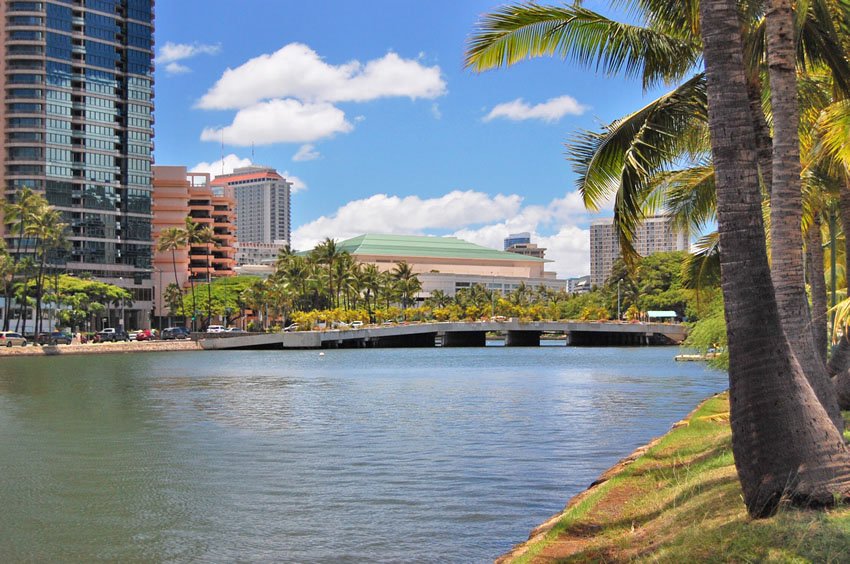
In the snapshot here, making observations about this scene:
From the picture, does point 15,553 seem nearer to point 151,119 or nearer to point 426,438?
point 426,438

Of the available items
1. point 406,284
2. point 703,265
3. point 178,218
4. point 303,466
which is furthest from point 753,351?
point 178,218

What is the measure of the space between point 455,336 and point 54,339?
63.9 meters


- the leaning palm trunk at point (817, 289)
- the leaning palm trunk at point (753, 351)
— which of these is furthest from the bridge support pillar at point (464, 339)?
the leaning palm trunk at point (753, 351)

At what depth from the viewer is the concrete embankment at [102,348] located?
98438 mm

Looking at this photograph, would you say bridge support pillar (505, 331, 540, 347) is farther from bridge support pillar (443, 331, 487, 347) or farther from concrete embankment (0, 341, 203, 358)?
concrete embankment (0, 341, 203, 358)

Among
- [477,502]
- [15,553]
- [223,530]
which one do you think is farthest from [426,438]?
[15,553]

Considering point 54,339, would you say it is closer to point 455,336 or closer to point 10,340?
point 10,340

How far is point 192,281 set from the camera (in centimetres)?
18312

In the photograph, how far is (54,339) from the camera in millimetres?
109875

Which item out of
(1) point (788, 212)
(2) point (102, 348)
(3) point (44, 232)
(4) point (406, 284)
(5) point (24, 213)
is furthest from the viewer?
(4) point (406, 284)

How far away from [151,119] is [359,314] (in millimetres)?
56234

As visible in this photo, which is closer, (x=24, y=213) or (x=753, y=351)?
(x=753, y=351)

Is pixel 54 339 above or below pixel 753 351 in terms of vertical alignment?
below

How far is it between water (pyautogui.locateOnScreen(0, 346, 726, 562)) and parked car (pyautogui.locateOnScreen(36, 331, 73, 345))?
61.1 m
